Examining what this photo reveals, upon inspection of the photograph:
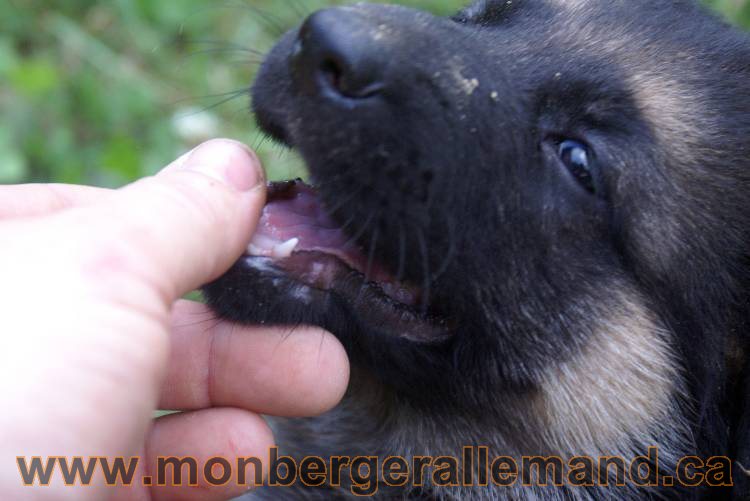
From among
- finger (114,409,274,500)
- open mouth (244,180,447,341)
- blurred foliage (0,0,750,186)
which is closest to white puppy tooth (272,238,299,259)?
open mouth (244,180,447,341)

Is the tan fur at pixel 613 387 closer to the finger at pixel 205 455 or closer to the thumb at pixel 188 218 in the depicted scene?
the finger at pixel 205 455

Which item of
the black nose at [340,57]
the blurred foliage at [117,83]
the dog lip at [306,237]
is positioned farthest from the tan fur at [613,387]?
the blurred foliage at [117,83]

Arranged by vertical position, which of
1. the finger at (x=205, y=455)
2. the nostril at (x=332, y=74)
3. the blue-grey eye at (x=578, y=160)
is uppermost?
the nostril at (x=332, y=74)

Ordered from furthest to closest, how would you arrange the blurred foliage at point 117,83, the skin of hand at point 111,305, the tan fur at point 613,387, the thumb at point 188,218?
the blurred foliage at point 117,83
the tan fur at point 613,387
the thumb at point 188,218
the skin of hand at point 111,305

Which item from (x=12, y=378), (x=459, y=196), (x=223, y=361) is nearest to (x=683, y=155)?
(x=459, y=196)

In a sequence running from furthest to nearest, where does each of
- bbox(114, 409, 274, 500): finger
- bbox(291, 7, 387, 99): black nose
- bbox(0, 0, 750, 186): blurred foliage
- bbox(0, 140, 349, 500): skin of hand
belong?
1. bbox(0, 0, 750, 186): blurred foliage
2. bbox(114, 409, 274, 500): finger
3. bbox(291, 7, 387, 99): black nose
4. bbox(0, 140, 349, 500): skin of hand

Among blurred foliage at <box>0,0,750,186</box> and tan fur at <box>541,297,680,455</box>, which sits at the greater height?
tan fur at <box>541,297,680,455</box>

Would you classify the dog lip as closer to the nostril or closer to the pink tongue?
the pink tongue
